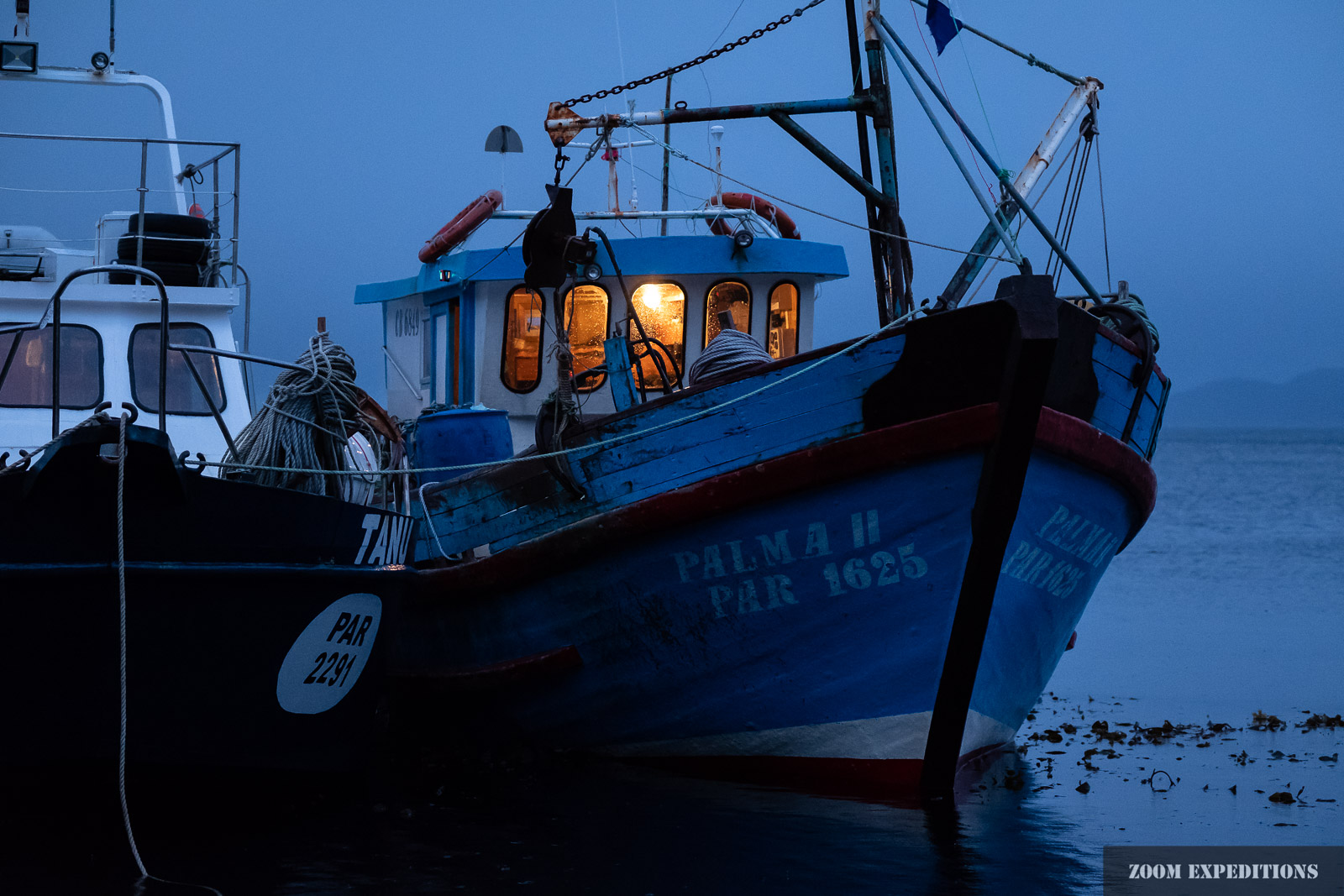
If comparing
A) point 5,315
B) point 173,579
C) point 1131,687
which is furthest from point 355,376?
point 1131,687

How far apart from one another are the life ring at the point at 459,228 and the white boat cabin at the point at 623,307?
1.33 feet

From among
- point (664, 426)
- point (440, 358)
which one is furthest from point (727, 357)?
point (440, 358)

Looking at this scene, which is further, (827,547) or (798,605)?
(798,605)

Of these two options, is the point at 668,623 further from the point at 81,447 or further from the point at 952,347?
the point at 81,447

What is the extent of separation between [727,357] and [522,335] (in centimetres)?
271

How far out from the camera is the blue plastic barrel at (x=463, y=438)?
311 inches

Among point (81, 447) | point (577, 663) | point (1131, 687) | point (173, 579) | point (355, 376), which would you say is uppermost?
point (355, 376)

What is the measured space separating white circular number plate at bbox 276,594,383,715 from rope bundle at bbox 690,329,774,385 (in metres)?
2.09

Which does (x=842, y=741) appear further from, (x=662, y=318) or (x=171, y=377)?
(x=171, y=377)

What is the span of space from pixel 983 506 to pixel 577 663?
7.59 ft

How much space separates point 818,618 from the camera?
646cm

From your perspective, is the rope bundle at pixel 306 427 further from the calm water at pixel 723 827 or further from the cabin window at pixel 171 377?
the calm water at pixel 723 827

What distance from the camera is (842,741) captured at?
21.9 ft
